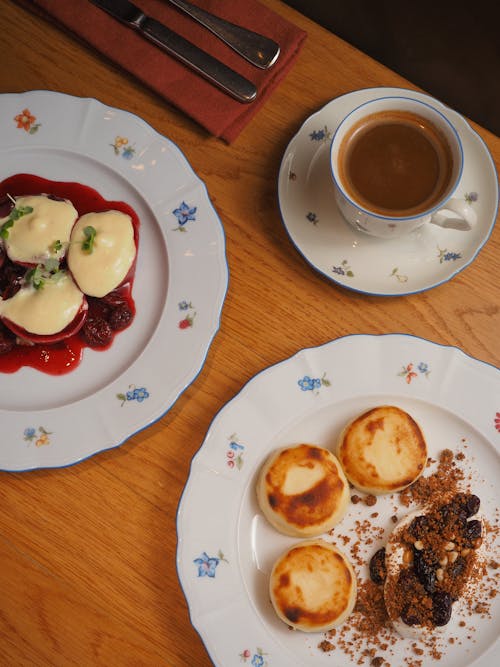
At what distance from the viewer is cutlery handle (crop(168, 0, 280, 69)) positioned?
1.56 meters

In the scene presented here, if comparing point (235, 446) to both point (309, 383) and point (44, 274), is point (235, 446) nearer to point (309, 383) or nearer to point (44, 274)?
point (309, 383)

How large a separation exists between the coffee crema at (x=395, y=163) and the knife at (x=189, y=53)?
11.8 inches

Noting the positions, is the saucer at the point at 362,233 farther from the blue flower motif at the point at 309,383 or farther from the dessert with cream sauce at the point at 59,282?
the dessert with cream sauce at the point at 59,282

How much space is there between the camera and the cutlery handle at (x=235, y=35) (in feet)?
5.13

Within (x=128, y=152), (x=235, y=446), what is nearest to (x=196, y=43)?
(x=128, y=152)

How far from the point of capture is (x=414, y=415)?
4.86 feet

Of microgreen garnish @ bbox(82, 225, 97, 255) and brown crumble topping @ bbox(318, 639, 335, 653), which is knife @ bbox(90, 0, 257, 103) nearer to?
microgreen garnish @ bbox(82, 225, 97, 255)

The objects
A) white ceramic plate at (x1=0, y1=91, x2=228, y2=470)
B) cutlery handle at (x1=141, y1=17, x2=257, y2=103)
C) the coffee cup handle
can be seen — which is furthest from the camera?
cutlery handle at (x1=141, y1=17, x2=257, y2=103)

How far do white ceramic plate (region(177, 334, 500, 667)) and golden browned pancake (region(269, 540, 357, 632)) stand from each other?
0.06 meters

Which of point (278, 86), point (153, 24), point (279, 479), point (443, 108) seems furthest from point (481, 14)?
point (279, 479)

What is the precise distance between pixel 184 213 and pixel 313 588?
0.84 metres

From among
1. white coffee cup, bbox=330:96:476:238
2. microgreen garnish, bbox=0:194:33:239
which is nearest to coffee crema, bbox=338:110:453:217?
white coffee cup, bbox=330:96:476:238

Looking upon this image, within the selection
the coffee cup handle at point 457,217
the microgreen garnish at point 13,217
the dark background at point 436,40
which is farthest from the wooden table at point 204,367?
the microgreen garnish at point 13,217

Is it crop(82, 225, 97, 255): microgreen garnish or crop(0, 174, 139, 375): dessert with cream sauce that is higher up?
crop(82, 225, 97, 255): microgreen garnish
